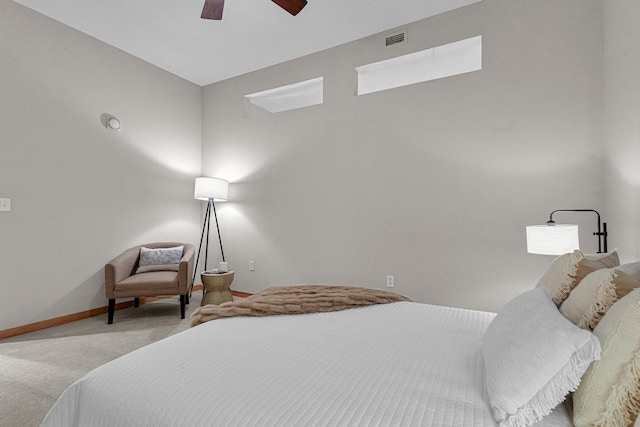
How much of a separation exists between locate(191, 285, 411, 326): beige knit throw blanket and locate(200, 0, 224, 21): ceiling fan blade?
6.52 ft

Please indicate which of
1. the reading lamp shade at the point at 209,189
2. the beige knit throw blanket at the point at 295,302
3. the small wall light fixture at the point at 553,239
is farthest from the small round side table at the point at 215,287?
the small wall light fixture at the point at 553,239

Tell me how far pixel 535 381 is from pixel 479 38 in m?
3.10

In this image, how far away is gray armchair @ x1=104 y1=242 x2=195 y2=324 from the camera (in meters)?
3.12

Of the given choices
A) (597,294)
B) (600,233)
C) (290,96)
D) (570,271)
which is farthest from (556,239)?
(290,96)

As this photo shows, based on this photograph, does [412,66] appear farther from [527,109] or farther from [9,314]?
[9,314]

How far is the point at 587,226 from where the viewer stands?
2.49m

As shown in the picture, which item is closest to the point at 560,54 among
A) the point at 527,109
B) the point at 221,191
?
the point at 527,109

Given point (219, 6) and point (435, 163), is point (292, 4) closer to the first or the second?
point (219, 6)

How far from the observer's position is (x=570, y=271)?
1227 mm

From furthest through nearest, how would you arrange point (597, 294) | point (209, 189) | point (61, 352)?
point (209, 189) < point (61, 352) < point (597, 294)

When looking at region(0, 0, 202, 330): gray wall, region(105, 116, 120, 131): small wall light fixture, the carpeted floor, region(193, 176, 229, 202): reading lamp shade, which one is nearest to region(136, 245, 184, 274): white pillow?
region(0, 0, 202, 330): gray wall

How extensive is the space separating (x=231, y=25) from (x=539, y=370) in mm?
3600

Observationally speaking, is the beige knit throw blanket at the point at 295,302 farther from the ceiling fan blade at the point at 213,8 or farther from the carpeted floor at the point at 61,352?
the ceiling fan blade at the point at 213,8

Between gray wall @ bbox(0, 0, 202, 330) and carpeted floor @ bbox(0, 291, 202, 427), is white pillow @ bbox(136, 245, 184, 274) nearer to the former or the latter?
gray wall @ bbox(0, 0, 202, 330)
